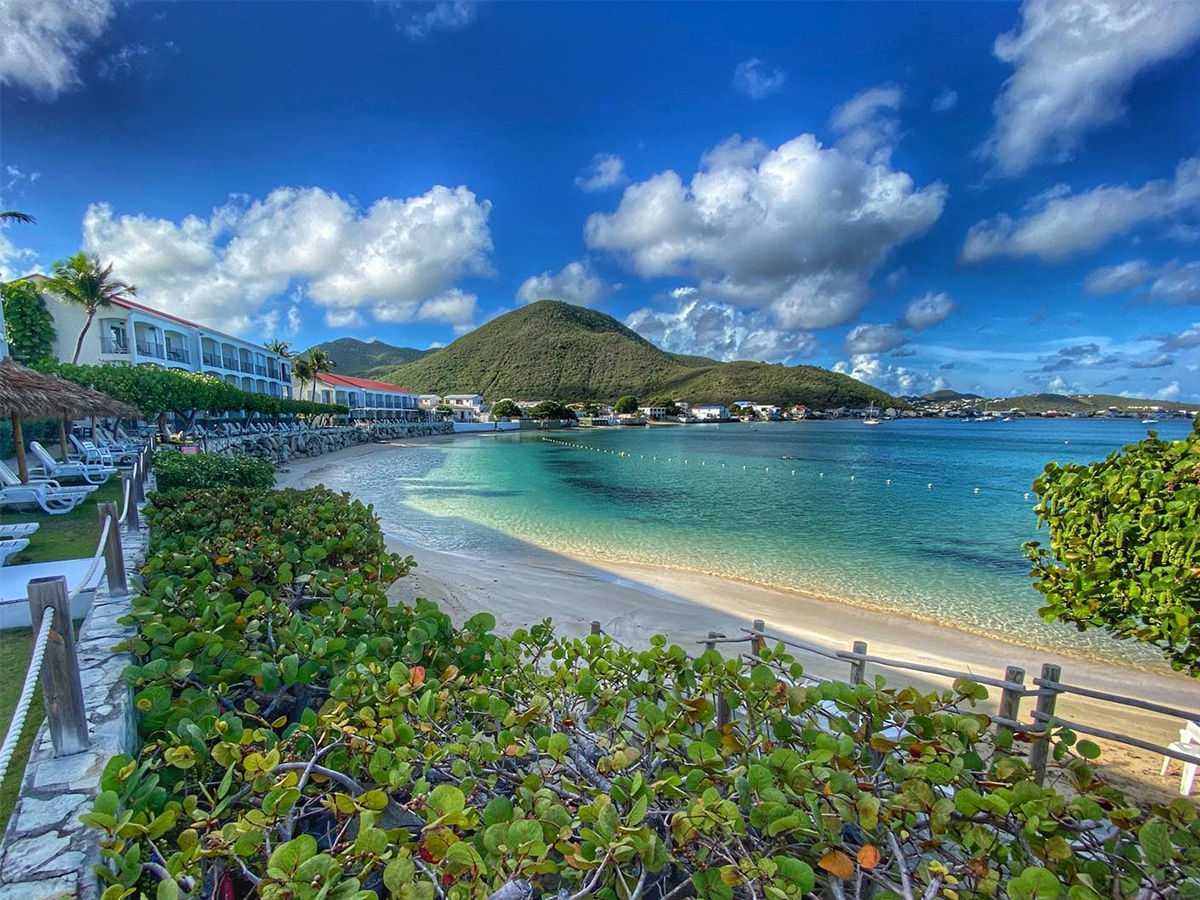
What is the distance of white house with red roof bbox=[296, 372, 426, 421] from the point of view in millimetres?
58562

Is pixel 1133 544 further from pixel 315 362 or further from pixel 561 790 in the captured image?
pixel 315 362

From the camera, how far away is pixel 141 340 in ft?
107

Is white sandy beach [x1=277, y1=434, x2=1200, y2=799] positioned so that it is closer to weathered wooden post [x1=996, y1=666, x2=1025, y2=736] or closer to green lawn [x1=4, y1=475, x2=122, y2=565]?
weathered wooden post [x1=996, y1=666, x2=1025, y2=736]

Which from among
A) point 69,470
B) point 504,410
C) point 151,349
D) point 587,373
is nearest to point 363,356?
point 587,373

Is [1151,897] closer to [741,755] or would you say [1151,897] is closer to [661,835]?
[741,755]

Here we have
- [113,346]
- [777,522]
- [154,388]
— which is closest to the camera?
[777,522]

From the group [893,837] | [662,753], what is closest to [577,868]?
[662,753]

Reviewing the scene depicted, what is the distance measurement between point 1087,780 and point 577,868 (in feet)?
6.45

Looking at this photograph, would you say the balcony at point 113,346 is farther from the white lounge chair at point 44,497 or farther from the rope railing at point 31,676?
the rope railing at point 31,676

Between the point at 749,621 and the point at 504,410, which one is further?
the point at 504,410

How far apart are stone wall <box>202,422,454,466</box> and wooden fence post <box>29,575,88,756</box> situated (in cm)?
1512

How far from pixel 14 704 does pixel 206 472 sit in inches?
334

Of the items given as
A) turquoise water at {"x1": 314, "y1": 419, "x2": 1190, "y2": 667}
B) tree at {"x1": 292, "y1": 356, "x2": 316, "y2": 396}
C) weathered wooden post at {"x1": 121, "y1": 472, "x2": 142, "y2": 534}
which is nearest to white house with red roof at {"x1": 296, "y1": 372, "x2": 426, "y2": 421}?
tree at {"x1": 292, "y1": 356, "x2": 316, "y2": 396}

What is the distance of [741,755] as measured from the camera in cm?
216
